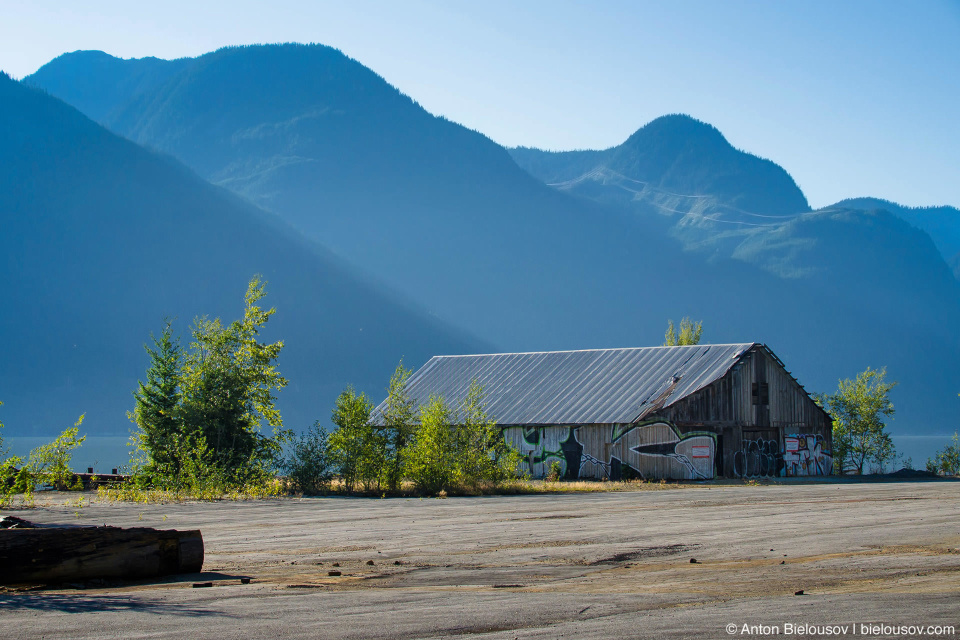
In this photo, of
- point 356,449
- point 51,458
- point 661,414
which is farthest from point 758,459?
point 51,458

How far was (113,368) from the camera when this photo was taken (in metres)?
185

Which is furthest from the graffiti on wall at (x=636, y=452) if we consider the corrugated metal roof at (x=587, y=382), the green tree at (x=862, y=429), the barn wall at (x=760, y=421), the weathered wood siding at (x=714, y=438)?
the green tree at (x=862, y=429)

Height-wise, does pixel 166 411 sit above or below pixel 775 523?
above

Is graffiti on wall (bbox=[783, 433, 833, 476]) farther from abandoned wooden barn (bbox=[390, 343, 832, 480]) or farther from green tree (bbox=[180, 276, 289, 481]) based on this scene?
green tree (bbox=[180, 276, 289, 481])

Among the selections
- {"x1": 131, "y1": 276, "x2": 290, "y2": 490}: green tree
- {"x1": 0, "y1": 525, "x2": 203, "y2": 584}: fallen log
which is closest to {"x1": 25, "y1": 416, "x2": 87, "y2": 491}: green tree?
{"x1": 131, "y1": 276, "x2": 290, "y2": 490}: green tree

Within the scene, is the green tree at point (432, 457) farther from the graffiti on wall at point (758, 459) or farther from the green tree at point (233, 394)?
the graffiti on wall at point (758, 459)

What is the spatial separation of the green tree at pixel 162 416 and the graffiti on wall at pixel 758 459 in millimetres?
26143

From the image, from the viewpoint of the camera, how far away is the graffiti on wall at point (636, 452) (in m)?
43.6

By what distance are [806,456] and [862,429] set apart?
720 cm

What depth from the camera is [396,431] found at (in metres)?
36.8

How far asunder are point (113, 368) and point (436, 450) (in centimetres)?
16556

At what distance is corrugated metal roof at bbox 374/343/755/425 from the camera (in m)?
45.4

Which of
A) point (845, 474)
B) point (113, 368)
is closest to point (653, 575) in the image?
point (845, 474)

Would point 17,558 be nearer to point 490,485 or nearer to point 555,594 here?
point 555,594
